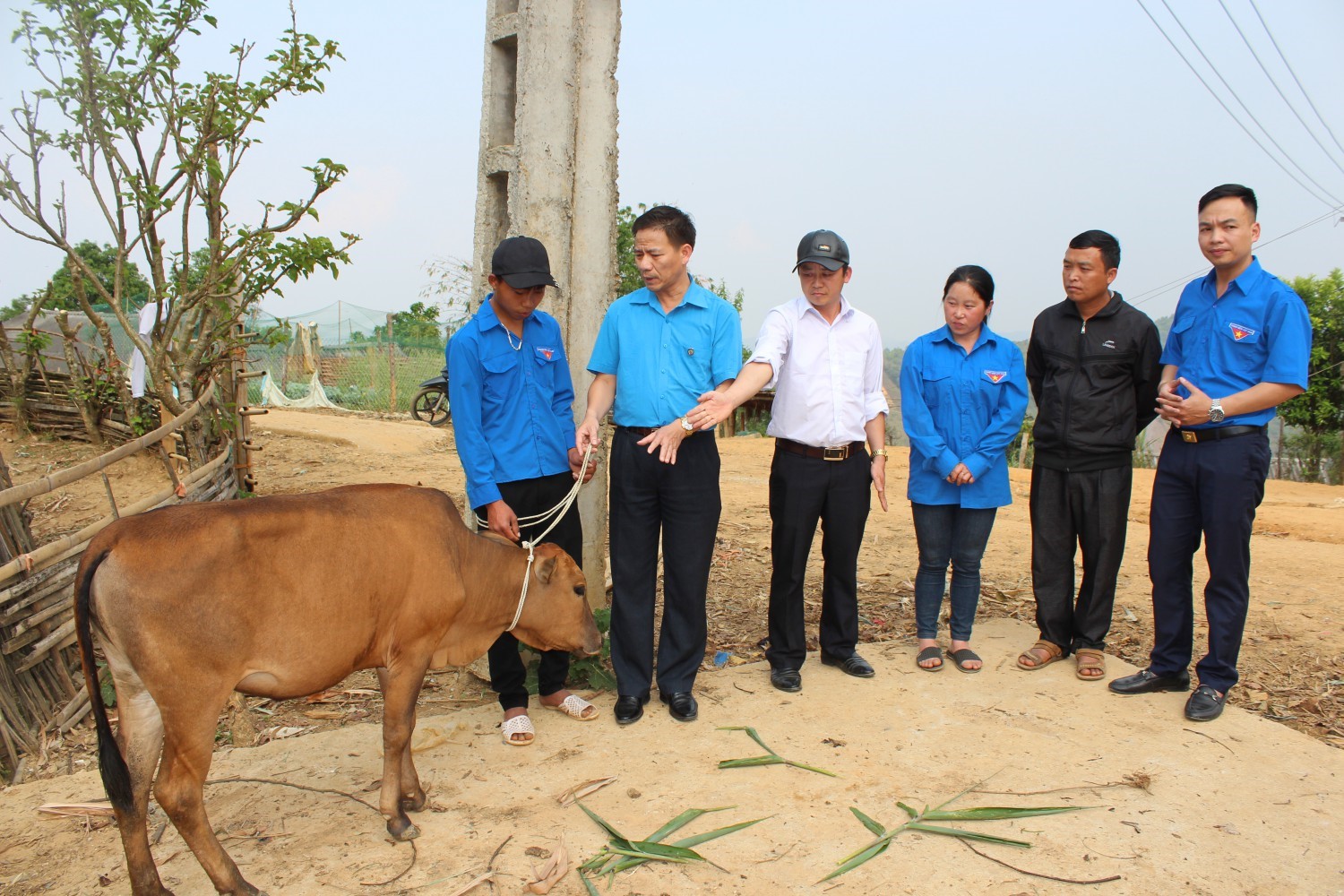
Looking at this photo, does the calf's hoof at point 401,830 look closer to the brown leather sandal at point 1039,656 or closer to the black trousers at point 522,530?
the black trousers at point 522,530

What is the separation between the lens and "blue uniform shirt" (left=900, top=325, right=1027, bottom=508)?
4844mm

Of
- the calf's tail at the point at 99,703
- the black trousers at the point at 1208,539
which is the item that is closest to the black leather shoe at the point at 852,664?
the black trousers at the point at 1208,539

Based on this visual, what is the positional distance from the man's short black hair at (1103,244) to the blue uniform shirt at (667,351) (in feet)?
6.01

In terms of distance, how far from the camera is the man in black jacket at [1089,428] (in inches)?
186

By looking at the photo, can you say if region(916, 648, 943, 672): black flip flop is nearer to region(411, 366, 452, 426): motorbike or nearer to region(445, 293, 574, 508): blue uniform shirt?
region(445, 293, 574, 508): blue uniform shirt

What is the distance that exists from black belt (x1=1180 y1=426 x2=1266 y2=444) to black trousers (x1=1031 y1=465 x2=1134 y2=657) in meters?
0.39

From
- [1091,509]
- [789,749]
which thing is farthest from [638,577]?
[1091,509]

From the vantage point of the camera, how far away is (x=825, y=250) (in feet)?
14.8

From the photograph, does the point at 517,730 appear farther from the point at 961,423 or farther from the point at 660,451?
the point at 961,423

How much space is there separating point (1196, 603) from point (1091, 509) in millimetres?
2585

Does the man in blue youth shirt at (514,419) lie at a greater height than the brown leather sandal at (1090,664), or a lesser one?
greater

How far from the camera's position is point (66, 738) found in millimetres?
4695

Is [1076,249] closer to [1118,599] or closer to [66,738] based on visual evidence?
[1118,599]

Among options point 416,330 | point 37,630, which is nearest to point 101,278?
point 416,330
